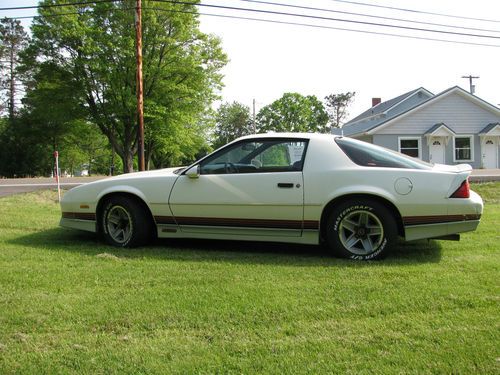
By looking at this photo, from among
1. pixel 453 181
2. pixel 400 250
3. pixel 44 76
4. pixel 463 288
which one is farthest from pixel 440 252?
pixel 44 76

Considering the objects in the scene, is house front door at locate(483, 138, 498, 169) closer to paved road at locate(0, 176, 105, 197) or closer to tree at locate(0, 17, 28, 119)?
paved road at locate(0, 176, 105, 197)

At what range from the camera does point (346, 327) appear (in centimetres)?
299

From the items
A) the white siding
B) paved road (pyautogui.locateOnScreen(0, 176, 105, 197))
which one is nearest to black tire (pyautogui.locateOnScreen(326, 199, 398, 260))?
paved road (pyautogui.locateOnScreen(0, 176, 105, 197))

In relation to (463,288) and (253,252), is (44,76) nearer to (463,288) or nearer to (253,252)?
(253,252)

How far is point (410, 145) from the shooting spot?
28.7 metres

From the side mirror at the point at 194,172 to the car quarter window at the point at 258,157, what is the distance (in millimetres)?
48

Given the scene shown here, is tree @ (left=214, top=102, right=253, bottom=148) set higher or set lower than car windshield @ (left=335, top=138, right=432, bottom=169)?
higher

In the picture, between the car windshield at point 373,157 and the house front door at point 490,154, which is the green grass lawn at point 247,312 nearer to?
the car windshield at point 373,157

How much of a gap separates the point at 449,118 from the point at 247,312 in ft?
94.5

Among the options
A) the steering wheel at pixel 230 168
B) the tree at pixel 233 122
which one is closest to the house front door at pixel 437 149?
the steering wheel at pixel 230 168

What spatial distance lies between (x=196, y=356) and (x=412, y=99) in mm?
35351

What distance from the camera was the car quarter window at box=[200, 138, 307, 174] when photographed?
506 centimetres

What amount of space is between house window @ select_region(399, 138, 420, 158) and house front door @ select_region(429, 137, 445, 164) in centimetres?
84

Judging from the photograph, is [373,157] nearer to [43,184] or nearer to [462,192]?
[462,192]
